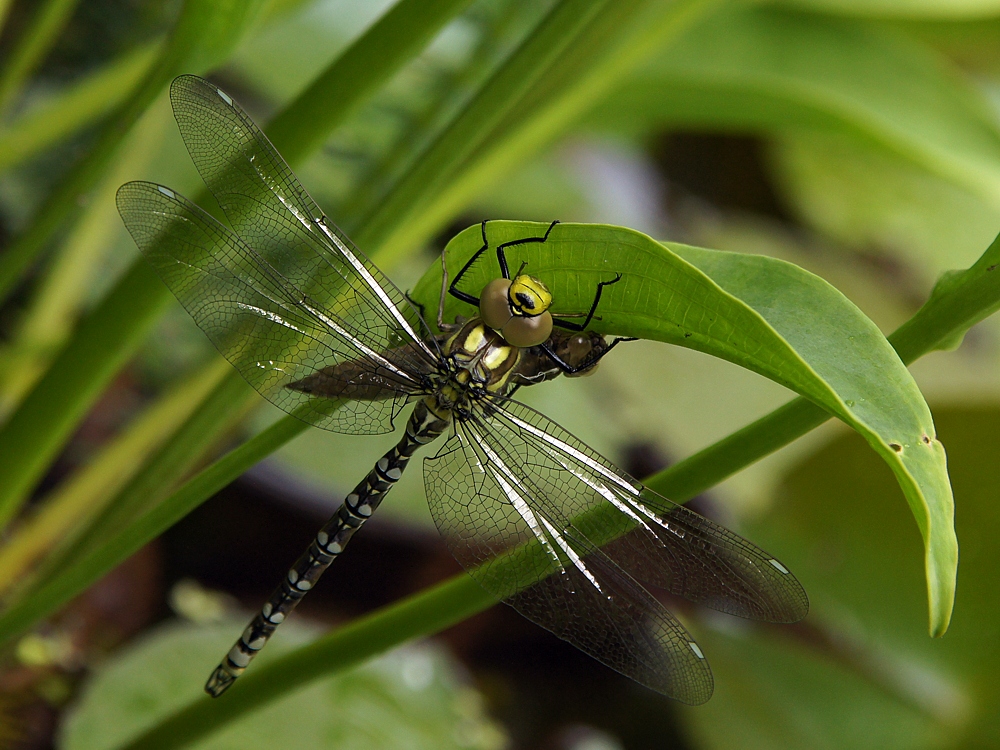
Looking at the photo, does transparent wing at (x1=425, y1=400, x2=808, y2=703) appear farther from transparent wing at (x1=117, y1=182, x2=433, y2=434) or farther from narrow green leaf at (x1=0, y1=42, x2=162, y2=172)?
narrow green leaf at (x1=0, y1=42, x2=162, y2=172)

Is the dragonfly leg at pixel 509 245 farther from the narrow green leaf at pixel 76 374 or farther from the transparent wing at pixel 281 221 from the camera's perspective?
the narrow green leaf at pixel 76 374

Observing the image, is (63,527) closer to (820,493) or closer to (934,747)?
(820,493)

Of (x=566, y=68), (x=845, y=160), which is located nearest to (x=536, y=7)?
(x=566, y=68)

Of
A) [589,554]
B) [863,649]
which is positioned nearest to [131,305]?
[589,554]

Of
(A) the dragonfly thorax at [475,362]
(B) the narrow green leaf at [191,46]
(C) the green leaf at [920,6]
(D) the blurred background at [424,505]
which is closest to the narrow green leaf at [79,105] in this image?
(D) the blurred background at [424,505]

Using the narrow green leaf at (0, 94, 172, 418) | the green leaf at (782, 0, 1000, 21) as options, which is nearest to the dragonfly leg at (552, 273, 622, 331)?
the narrow green leaf at (0, 94, 172, 418)

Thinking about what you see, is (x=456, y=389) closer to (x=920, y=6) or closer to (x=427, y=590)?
(x=427, y=590)
